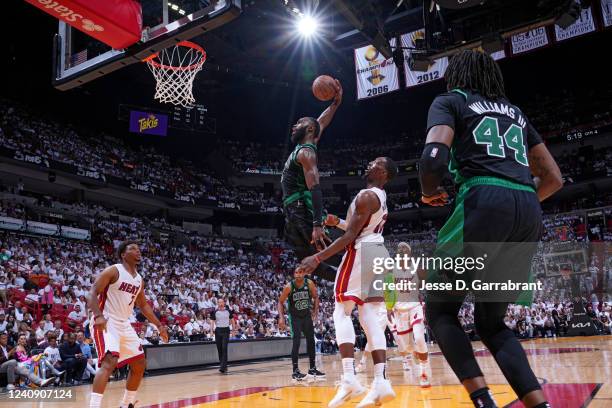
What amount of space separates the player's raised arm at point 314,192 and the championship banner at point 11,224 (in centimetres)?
1744

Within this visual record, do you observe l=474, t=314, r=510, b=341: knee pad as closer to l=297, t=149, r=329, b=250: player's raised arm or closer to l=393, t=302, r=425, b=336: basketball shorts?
l=297, t=149, r=329, b=250: player's raised arm

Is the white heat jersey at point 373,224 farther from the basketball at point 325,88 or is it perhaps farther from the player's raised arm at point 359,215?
the basketball at point 325,88

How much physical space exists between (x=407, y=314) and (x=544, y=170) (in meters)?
5.94

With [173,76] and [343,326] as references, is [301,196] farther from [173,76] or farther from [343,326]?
[173,76]

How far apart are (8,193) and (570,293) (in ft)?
82.1

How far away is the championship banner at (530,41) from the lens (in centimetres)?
1925

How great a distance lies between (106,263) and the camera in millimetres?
19297

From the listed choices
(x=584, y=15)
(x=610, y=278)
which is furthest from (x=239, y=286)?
(x=584, y=15)

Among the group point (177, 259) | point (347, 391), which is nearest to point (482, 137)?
point (347, 391)

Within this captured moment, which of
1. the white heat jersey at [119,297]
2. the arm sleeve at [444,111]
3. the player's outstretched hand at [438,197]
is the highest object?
the arm sleeve at [444,111]

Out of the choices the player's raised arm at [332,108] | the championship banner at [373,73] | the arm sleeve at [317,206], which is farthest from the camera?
the championship banner at [373,73]

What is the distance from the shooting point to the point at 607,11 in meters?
18.7

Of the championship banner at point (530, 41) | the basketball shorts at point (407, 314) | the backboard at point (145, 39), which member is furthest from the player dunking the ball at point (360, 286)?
the championship banner at point (530, 41)

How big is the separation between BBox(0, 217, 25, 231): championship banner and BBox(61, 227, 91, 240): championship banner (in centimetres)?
187
